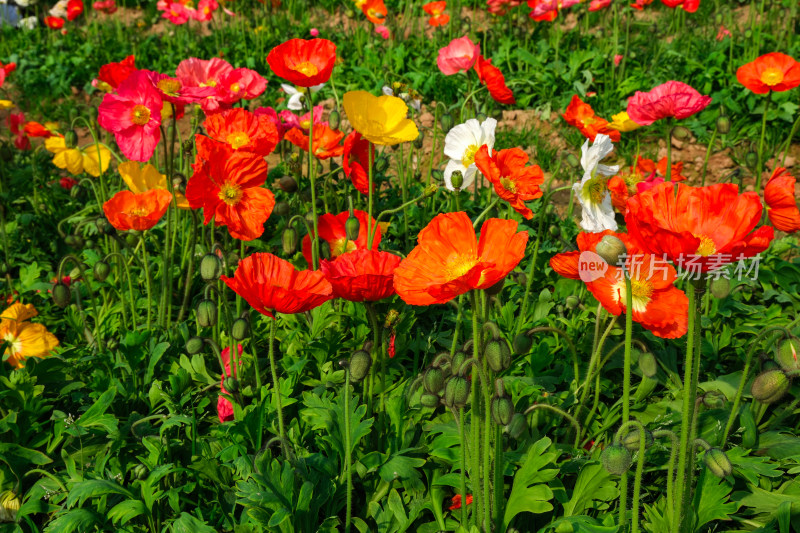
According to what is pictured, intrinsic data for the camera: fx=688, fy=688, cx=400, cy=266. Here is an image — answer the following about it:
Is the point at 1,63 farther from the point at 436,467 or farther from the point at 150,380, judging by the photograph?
the point at 436,467

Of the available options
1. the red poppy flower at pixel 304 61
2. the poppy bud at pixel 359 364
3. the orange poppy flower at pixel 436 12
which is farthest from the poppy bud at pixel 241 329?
the orange poppy flower at pixel 436 12

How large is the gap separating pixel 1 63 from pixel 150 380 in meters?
4.93

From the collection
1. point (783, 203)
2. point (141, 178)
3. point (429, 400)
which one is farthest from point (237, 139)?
point (783, 203)

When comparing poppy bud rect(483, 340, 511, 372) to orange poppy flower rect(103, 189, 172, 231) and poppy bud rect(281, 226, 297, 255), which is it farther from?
orange poppy flower rect(103, 189, 172, 231)

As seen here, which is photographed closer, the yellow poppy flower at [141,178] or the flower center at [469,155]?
the flower center at [469,155]

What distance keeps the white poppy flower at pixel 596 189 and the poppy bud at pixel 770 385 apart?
72 centimetres

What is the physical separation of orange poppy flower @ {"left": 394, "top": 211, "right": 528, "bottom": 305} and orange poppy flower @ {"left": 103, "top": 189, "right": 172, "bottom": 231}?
102 centimetres

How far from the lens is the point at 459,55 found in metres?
2.99

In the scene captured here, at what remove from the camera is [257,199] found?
2.13 m

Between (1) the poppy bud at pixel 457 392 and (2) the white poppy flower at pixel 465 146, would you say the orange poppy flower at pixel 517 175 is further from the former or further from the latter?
(1) the poppy bud at pixel 457 392

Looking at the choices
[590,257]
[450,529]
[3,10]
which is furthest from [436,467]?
[3,10]

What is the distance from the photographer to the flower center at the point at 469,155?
2297 millimetres

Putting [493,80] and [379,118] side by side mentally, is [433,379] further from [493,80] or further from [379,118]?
[493,80]

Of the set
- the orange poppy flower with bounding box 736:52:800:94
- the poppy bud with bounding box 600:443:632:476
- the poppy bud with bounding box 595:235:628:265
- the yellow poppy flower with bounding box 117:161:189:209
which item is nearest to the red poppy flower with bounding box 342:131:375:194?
the yellow poppy flower with bounding box 117:161:189:209
